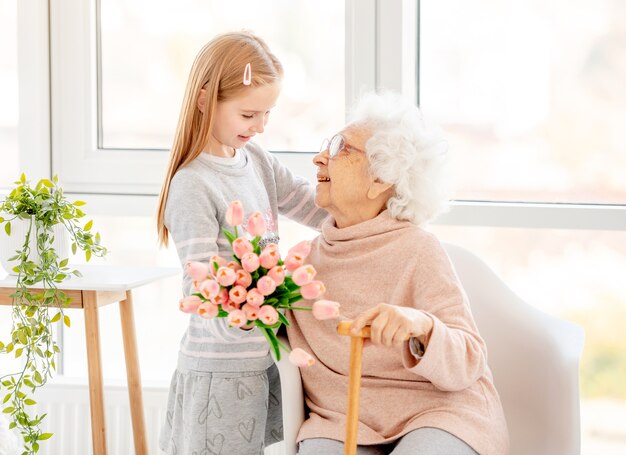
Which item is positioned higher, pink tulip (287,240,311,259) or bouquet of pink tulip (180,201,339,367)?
pink tulip (287,240,311,259)

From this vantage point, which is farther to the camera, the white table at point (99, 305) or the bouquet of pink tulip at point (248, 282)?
the white table at point (99, 305)

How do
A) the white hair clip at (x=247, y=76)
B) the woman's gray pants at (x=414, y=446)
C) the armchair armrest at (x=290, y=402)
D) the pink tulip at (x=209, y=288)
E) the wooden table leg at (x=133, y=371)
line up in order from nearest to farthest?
1. the pink tulip at (x=209, y=288)
2. the woman's gray pants at (x=414, y=446)
3. the armchair armrest at (x=290, y=402)
4. the white hair clip at (x=247, y=76)
5. the wooden table leg at (x=133, y=371)

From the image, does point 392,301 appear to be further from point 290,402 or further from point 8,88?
point 8,88

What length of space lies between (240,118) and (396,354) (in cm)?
62

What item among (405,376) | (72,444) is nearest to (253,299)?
(405,376)

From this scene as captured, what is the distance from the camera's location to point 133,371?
2445 mm

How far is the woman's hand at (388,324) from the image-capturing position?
150 cm

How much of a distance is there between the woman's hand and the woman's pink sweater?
119 mm

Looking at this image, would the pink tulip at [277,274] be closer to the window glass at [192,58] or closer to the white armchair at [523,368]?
the white armchair at [523,368]

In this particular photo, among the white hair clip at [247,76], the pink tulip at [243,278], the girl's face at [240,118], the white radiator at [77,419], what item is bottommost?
the white radiator at [77,419]

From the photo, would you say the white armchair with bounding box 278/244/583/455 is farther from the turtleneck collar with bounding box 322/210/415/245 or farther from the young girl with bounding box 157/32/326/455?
the turtleneck collar with bounding box 322/210/415/245

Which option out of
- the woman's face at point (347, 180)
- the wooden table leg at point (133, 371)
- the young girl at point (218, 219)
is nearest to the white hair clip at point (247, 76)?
the young girl at point (218, 219)

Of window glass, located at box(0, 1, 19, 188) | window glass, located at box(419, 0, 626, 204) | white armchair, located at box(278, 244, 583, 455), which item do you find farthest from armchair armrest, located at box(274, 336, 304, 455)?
window glass, located at box(0, 1, 19, 188)

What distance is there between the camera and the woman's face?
6.15ft
